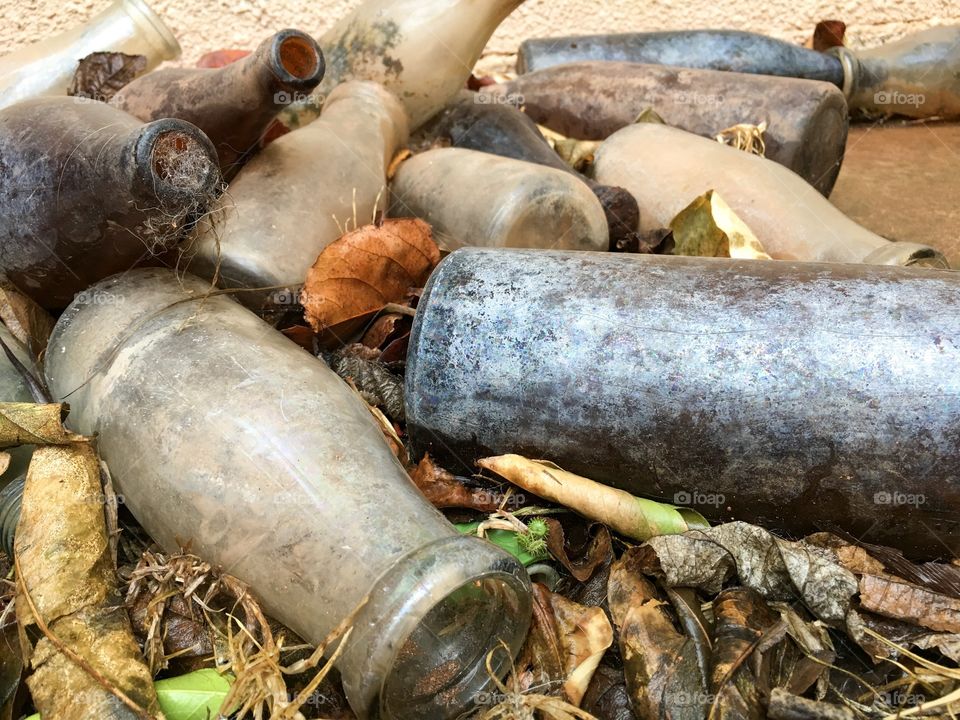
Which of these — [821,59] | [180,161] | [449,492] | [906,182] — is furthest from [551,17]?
[449,492]

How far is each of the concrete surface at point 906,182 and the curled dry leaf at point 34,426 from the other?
1.84m

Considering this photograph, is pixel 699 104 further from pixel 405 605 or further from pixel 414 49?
pixel 405 605

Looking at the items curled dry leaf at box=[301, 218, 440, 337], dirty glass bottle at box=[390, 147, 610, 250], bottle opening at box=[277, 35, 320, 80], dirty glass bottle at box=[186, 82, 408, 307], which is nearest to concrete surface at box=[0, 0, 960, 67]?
dirty glass bottle at box=[186, 82, 408, 307]

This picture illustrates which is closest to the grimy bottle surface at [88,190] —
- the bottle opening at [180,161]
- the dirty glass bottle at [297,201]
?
the bottle opening at [180,161]

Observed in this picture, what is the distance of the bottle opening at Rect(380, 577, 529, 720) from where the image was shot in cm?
97

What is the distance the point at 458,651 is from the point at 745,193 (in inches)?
46.6

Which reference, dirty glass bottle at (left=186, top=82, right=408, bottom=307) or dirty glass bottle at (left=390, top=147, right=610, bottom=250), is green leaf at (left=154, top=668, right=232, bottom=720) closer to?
dirty glass bottle at (left=186, top=82, right=408, bottom=307)

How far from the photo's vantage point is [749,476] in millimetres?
1104

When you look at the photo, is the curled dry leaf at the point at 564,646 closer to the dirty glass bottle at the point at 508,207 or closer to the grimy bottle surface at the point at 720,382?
the grimy bottle surface at the point at 720,382

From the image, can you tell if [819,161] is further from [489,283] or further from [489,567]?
[489,567]

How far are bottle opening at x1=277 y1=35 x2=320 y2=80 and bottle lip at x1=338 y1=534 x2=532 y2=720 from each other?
0.86 meters

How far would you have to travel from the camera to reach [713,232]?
1.64 metres

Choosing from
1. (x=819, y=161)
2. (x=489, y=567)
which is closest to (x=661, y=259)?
(x=489, y=567)

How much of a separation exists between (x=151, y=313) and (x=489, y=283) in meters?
0.46
